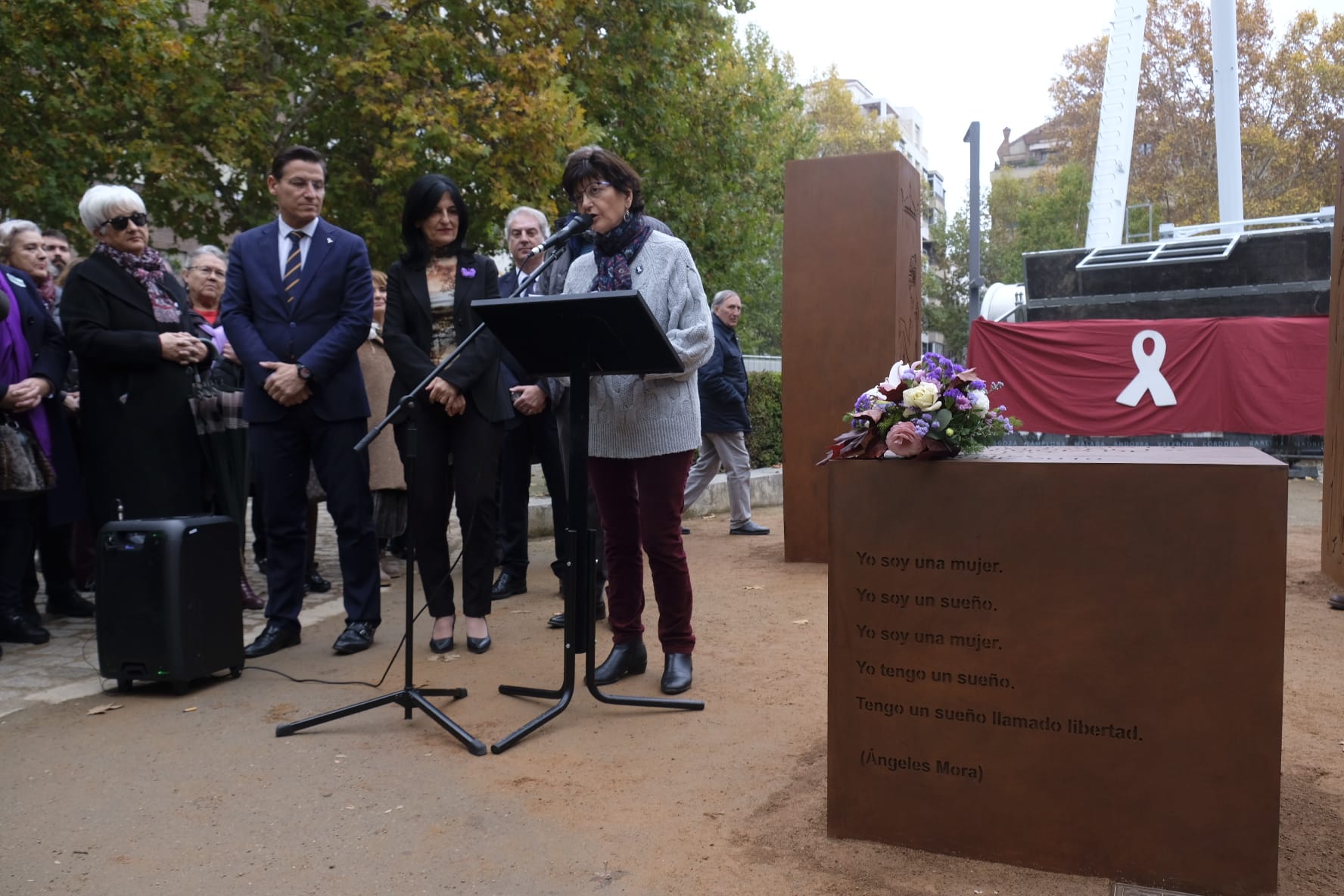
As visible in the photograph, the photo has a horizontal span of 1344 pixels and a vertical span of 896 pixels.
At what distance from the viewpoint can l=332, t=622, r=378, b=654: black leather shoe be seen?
543 cm

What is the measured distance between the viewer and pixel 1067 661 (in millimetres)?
2814

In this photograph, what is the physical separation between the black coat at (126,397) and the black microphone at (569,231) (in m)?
2.48

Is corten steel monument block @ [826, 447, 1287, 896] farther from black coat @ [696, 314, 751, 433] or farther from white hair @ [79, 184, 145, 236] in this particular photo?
black coat @ [696, 314, 751, 433]

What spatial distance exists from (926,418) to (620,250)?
1876mm

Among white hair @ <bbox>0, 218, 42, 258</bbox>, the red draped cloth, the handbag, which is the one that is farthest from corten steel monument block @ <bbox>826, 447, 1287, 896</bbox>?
the red draped cloth

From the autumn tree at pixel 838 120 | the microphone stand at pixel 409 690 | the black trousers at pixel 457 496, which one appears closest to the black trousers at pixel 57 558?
the black trousers at pixel 457 496

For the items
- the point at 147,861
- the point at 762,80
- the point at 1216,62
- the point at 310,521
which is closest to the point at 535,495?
the point at 310,521

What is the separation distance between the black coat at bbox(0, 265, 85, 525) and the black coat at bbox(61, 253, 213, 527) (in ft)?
1.27

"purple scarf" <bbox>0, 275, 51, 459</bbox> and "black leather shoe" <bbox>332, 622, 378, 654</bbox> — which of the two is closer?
"black leather shoe" <bbox>332, 622, 378, 654</bbox>

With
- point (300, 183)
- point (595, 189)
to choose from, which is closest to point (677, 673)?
point (595, 189)

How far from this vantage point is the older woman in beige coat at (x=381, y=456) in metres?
7.17

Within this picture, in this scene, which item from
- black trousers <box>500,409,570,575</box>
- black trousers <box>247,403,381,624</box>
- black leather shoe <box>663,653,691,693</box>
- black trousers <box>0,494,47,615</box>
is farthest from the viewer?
black trousers <box>500,409,570,575</box>

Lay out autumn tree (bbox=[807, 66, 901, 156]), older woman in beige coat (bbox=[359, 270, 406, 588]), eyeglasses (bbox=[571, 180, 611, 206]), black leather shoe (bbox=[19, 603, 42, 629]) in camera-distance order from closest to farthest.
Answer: eyeglasses (bbox=[571, 180, 611, 206]) → black leather shoe (bbox=[19, 603, 42, 629]) → older woman in beige coat (bbox=[359, 270, 406, 588]) → autumn tree (bbox=[807, 66, 901, 156])

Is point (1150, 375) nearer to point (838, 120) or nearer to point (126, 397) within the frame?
point (126, 397)
